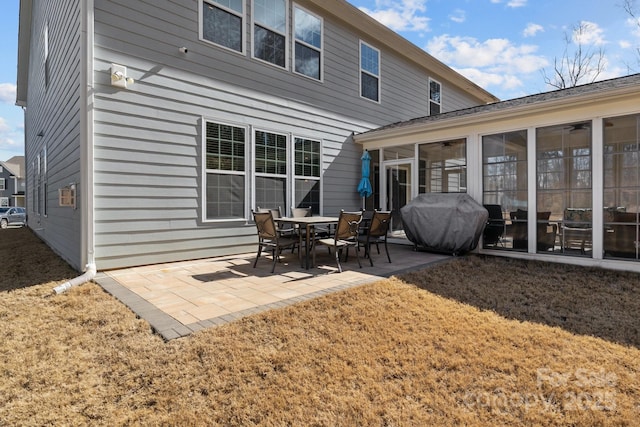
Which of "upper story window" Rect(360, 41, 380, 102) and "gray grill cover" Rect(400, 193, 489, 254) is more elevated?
"upper story window" Rect(360, 41, 380, 102)

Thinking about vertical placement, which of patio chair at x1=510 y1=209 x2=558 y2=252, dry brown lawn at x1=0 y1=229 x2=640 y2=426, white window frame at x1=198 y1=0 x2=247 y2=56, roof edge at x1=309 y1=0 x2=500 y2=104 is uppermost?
roof edge at x1=309 y1=0 x2=500 y2=104

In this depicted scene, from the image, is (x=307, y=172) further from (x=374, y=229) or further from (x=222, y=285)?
(x=222, y=285)

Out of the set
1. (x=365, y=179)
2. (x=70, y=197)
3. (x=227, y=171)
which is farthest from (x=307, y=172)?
(x=70, y=197)

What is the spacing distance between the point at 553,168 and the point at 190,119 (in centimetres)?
653

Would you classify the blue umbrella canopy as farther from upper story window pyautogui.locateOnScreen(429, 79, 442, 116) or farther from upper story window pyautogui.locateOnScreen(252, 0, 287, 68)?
upper story window pyautogui.locateOnScreen(429, 79, 442, 116)

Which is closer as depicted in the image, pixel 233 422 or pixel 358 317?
pixel 233 422

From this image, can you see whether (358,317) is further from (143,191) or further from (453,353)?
(143,191)

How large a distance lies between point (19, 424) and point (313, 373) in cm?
168

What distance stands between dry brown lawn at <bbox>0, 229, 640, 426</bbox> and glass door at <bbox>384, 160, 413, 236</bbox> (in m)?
4.80

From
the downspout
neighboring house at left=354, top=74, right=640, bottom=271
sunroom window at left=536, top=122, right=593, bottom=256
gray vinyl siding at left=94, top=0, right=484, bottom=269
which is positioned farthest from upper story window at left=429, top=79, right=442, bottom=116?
the downspout

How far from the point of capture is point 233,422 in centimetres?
185

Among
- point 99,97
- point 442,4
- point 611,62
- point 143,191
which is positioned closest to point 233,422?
point 143,191

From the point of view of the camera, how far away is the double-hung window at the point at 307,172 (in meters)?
7.62

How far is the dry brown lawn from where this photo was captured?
75.8 inches
